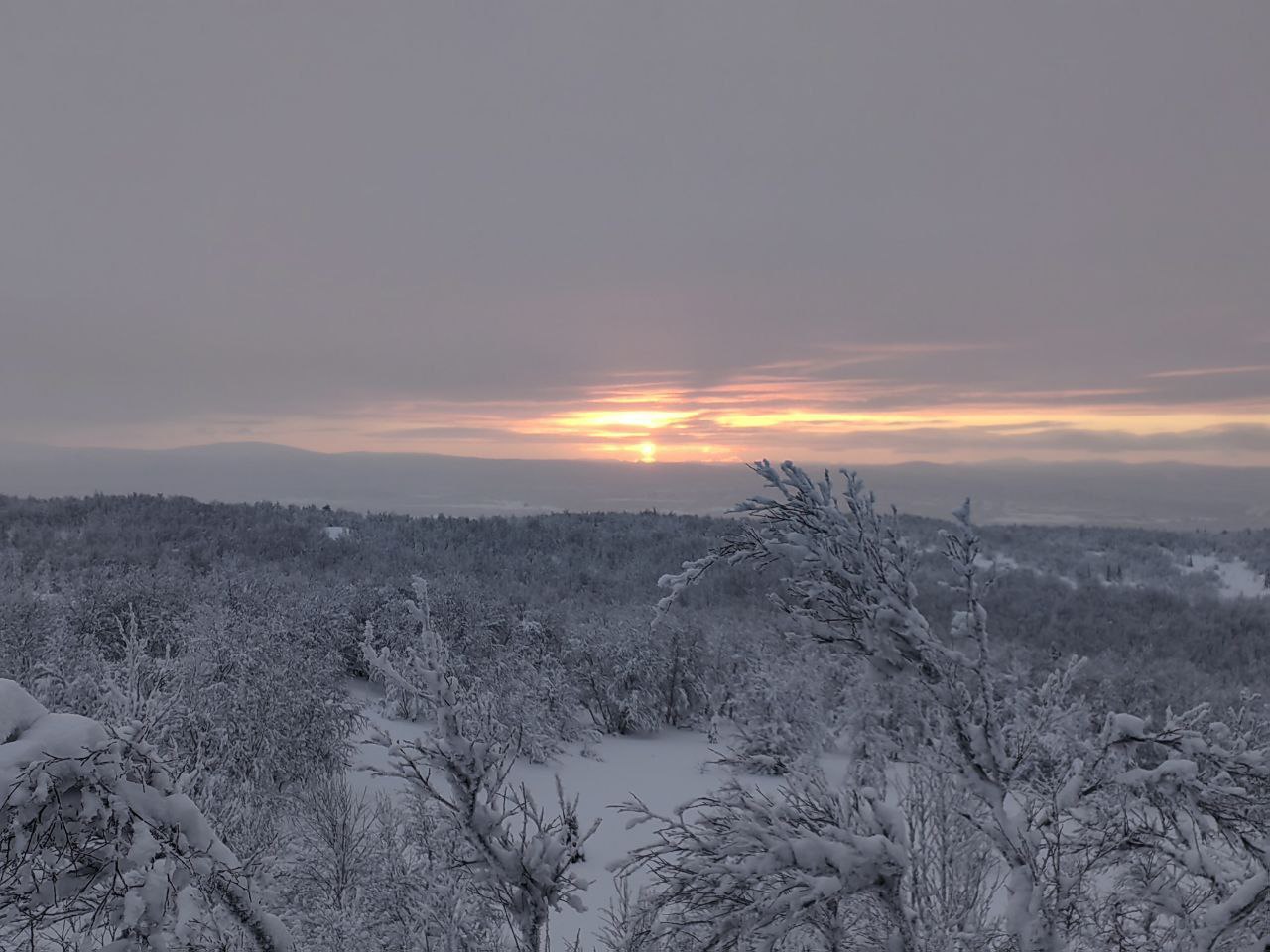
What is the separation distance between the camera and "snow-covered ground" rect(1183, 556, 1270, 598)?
68.1 metres

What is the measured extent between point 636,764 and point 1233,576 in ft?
248

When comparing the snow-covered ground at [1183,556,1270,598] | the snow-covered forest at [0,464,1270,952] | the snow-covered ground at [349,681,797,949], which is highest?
the snow-covered forest at [0,464,1270,952]

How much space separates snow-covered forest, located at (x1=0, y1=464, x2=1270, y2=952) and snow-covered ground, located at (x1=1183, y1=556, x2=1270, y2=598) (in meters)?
17.3

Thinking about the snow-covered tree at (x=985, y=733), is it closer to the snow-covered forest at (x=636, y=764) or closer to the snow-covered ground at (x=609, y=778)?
the snow-covered forest at (x=636, y=764)

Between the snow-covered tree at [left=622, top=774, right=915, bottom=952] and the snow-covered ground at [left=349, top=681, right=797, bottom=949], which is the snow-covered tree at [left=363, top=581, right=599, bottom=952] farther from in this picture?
the snow-covered ground at [left=349, top=681, right=797, bottom=949]

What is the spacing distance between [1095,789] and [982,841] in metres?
10.9

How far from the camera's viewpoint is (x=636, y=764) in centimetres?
2900

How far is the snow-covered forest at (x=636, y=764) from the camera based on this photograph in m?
3.74

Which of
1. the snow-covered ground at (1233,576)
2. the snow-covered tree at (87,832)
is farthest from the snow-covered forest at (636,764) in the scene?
the snow-covered ground at (1233,576)

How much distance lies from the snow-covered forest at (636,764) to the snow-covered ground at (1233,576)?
→ 17.3 meters

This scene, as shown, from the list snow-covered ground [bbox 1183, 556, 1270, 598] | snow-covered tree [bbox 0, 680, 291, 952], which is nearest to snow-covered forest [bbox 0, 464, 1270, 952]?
snow-covered tree [bbox 0, 680, 291, 952]

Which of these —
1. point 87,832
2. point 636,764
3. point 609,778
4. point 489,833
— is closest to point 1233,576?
point 636,764

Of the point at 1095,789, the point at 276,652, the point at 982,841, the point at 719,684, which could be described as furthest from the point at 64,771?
the point at 719,684

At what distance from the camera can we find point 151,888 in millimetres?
3088
